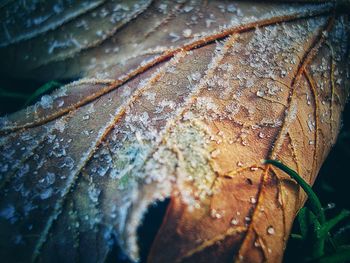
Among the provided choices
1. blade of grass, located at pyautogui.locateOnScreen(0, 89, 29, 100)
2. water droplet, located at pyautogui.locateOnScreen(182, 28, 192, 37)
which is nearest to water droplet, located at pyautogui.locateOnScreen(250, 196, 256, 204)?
water droplet, located at pyautogui.locateOnScreen(182, 28, 192, 37)

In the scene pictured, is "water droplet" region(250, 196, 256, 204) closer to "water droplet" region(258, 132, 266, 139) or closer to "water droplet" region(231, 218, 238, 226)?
"water droplet" region(231, 218, 238, 226)

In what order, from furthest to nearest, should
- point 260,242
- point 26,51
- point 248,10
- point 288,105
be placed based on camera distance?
1. point 26,51
2. point 248,10
3. point 288,105
4. point 260,242

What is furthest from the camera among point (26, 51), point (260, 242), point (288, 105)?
point (26, 51)

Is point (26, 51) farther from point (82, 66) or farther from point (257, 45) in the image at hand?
point (257, 45)

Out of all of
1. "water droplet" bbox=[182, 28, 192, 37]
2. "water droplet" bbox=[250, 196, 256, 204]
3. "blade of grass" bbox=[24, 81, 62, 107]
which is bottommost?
"water droplet" bbox=[250, 196, 256, 204]

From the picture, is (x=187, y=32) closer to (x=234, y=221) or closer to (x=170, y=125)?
(x=170, y=125)

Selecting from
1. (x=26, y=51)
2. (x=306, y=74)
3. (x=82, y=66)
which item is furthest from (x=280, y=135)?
(x=26, y=51)

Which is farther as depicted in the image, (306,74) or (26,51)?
(26,51)

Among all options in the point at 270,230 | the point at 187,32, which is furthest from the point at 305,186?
the point at 187,32
